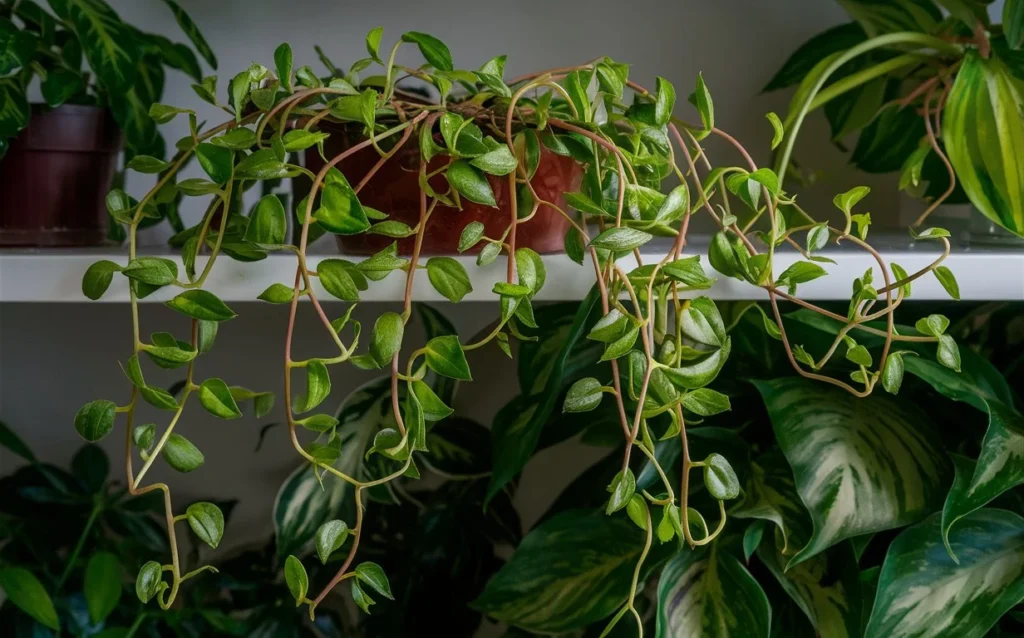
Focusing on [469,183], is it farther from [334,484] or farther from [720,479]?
[334,484]

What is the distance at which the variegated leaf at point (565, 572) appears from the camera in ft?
1.96

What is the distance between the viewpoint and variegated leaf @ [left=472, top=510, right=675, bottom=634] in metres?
0.60

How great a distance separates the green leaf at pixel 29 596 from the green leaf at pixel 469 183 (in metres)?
0.56

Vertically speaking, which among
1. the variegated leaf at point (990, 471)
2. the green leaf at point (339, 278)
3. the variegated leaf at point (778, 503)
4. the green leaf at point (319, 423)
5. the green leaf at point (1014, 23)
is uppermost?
the green leaf at point (1014, 23)

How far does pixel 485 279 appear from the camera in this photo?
1.66ft

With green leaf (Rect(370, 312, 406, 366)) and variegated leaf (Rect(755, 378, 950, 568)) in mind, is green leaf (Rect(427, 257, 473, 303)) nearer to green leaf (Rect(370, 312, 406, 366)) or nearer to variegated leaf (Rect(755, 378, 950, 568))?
green leaf (Rect(370, 312, 406, 366))

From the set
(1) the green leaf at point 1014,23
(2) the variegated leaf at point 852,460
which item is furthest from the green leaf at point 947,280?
(1) the green leaf at point 1014,23

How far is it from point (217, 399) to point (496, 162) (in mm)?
210

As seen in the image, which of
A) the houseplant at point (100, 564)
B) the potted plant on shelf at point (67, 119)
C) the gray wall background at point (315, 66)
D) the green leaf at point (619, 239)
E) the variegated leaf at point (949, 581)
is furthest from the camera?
the gray wall background at point (315, 66)

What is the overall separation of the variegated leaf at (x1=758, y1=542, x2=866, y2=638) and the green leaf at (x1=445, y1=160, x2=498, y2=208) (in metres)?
0.35

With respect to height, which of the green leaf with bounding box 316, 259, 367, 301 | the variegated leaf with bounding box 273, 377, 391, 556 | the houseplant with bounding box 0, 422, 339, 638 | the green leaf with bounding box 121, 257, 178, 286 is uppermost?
the green leaf with bounding box 316, 259, 367, 301

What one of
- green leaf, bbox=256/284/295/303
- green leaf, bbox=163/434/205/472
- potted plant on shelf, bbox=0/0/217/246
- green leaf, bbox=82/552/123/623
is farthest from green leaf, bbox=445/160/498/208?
green leaf, bbox=82/552/123/623

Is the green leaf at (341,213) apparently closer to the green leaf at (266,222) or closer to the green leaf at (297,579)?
the green leaf at (266,222)

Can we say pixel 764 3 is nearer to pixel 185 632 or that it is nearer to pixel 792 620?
pixel 792 620
